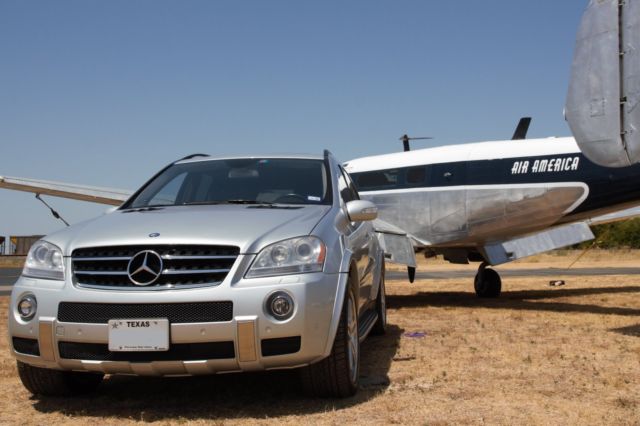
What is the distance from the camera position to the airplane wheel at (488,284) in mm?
13977

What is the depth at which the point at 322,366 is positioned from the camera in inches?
172

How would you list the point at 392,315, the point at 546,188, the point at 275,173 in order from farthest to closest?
the point at 546,188 < the point at 392,315 < the point at 275,173

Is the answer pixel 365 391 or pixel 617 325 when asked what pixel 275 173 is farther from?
pixel 617 325

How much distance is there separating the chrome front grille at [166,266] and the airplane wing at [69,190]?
42.6 feet

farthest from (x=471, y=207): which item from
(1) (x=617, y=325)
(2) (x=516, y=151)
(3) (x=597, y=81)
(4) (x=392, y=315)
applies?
(3) (x=597, y=81)

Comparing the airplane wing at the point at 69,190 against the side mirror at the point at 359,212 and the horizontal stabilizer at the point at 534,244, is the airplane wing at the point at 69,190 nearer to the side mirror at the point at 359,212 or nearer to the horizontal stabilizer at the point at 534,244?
the horizontal stabilizer at the point at 534,244

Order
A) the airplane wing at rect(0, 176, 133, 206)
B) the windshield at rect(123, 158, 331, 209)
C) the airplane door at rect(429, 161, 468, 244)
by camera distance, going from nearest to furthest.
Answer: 1. the windshield at rect(123, 158, 331, 209)
2. the airplane door at rect(429, 161, 468, 244)
3. the airplane wing at rect(0, 176, 133, 206)

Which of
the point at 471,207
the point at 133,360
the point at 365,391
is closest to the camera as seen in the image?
the point at 133,360

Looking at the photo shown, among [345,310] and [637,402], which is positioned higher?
[345,310]

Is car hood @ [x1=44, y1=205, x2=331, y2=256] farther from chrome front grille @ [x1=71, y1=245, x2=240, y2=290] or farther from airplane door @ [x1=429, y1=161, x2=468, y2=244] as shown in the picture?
airplane door @ [x1=429, y1=161, x2=468, y2=244]

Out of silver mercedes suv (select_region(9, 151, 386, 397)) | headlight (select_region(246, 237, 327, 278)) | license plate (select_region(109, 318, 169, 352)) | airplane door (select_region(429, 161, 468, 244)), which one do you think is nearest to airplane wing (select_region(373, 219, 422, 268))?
airplane door (select_region(429, 161, 468, 244))

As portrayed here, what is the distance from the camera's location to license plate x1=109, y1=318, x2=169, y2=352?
396cm

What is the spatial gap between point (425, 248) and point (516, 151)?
2.68 metres

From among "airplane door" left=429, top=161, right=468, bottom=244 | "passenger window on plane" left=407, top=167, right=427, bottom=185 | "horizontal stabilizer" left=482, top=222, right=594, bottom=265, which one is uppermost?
"passenger window on plane" left=407, top=167, right=427, bottom=185
